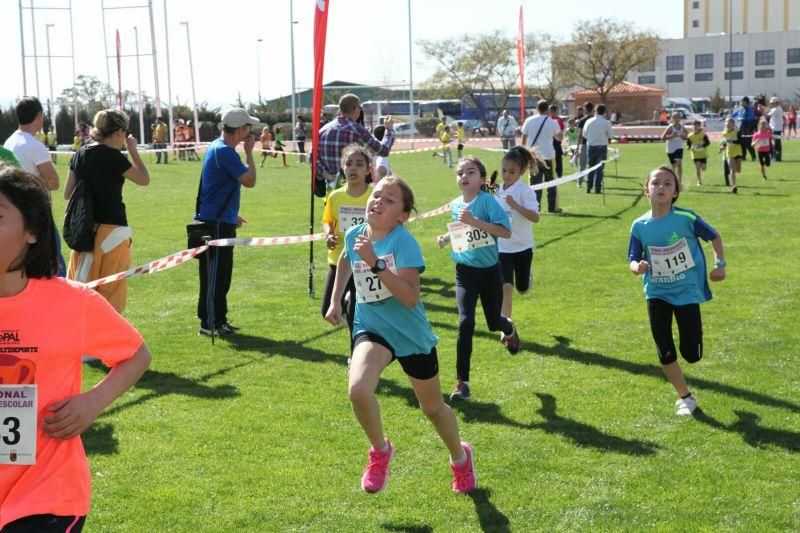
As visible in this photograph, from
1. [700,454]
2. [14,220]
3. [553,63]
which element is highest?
[553,63]

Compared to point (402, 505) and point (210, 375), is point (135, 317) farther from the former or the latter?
point (402, 505)

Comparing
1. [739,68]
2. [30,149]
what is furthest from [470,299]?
[739,68]

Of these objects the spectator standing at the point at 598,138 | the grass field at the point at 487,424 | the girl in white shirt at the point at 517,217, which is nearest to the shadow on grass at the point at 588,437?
the grass field at the point at 487,424

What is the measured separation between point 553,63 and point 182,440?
278 ft

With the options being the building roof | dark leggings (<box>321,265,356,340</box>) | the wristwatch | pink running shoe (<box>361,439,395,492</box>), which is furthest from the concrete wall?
the wristwatch

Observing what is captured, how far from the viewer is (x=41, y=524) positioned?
2.94 metres

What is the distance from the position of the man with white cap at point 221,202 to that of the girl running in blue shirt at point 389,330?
4.27 m

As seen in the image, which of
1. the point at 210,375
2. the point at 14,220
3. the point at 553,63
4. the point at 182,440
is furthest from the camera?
the point at 553,63

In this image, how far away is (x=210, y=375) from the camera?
8250mm

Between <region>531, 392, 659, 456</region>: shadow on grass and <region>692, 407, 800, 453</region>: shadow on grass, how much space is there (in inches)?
25.6

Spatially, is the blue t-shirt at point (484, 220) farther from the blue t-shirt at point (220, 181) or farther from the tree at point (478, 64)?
the tree at point (478, 64)

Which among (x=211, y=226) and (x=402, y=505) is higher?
(x=211, y=226)

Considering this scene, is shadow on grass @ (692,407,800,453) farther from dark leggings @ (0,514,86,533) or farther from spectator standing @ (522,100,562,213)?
spectator standing @ (522,100,562,213)

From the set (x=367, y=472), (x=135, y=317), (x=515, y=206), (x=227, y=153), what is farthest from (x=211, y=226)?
(x=367, y=472)
